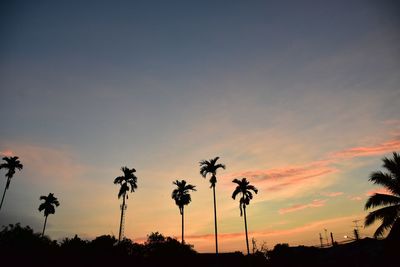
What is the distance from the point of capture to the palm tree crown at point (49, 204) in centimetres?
7431

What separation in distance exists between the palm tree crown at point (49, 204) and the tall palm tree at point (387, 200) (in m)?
73.3

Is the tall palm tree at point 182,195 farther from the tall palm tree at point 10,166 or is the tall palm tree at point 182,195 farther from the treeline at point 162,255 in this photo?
the tall palm tree at point 10,166

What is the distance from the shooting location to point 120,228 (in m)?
50.6

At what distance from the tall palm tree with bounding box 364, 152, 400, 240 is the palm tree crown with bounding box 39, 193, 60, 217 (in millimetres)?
73301

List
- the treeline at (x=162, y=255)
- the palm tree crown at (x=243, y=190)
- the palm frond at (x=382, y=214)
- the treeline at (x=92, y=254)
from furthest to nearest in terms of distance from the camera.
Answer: the palm tree crown at (x=243, y=190) < the treeline at (x=92, y=254) < the treeline at (x=162, y=255) < the palm frond at (x=382, y=214)

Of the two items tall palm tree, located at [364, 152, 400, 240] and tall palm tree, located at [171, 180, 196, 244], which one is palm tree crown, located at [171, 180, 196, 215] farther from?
tall palm tree, located at [364, 152, 400, 240]

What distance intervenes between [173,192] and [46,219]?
37957mm

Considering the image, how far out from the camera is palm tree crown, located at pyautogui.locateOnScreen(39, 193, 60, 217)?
74312mm

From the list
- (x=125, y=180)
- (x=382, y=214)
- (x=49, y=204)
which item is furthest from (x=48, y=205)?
(x=382, y=214)

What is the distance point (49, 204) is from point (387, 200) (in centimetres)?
7554

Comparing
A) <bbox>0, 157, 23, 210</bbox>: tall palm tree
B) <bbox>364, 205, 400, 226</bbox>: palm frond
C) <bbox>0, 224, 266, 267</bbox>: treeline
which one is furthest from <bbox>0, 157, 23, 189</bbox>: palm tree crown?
<bbox>364, 205, 400, 226</bbox>: palm frond

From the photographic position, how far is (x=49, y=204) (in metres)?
75.1

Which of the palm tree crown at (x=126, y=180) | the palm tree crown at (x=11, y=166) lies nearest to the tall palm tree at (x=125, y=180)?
the palm tree crown at (x=126, y=180)

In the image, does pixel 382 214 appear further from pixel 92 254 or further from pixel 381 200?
pixel 92 254
